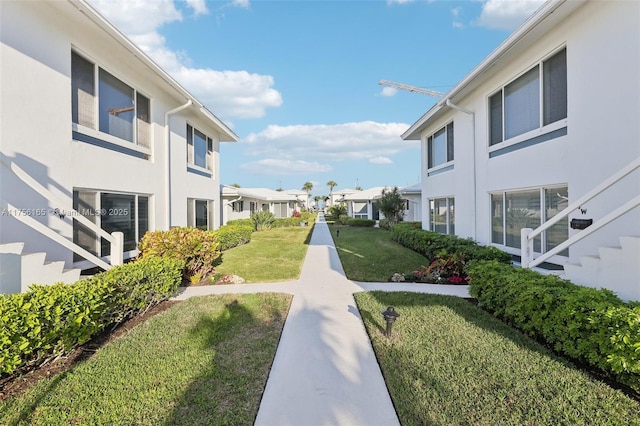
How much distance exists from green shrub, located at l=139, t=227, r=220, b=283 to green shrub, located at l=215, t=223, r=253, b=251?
426 cm

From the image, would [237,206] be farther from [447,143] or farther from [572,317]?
[572,317]

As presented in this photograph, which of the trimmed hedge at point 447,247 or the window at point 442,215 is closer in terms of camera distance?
the trimmed hedge at point 447,247

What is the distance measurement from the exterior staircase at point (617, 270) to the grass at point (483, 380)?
1.33 metres

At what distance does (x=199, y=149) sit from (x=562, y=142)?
1178cm

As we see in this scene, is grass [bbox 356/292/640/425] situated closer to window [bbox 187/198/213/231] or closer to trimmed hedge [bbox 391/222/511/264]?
trimmed hedge [bbox 391/222/511/264]

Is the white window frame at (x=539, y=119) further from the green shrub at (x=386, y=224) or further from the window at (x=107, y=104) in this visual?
the green shrub at (x=386, y=224)

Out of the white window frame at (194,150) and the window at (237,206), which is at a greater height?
the white window frame at (194,150)

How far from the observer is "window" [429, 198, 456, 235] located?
11.0 meters

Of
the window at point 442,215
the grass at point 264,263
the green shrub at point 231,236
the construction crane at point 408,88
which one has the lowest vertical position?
the grass at point 264,263

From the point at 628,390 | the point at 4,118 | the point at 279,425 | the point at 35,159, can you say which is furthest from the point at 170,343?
the point at 628,390

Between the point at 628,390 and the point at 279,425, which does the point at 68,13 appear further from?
the point at 628,390

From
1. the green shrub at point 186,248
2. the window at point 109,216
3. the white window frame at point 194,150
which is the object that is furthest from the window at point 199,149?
the green shrub at point 186,248

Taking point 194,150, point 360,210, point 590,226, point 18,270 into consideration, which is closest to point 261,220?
point 194,150

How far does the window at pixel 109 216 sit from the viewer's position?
19.9ft
